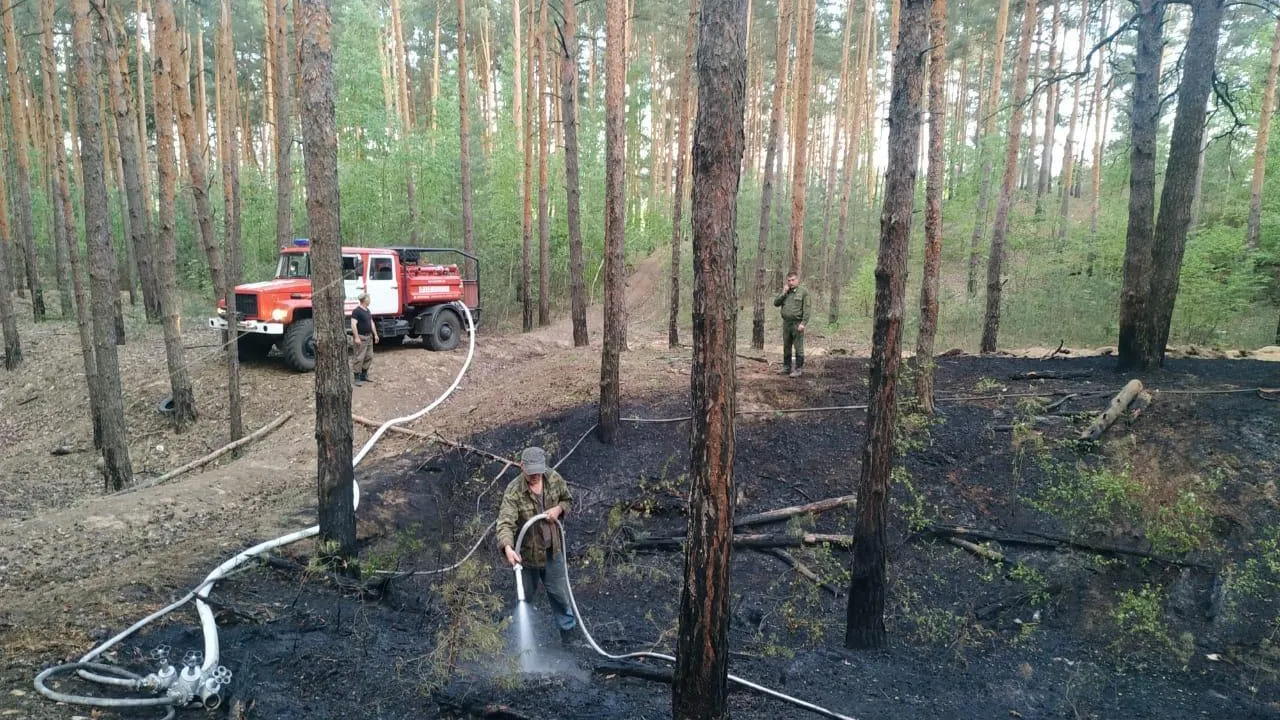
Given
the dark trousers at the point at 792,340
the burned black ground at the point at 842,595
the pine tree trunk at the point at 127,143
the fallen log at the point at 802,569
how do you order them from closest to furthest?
the burned black ground at the point at 842,595
the fallen log at the point at 802,569
the pine tree trunk at the point at 127,143
the dark trousers at the point at 792,340

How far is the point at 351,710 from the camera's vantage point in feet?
13.1

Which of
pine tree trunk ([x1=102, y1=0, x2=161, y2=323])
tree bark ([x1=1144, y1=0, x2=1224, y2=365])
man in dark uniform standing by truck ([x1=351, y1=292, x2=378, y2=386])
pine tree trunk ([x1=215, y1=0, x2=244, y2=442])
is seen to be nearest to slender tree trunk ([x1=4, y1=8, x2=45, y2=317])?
pine tree trunk ([x1=102, y1=0, x2=161, y2=323])

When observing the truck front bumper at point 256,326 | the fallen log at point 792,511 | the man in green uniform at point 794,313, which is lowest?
the fallen log at point 792,511

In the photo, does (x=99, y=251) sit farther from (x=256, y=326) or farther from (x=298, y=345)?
(x=298, y=345)

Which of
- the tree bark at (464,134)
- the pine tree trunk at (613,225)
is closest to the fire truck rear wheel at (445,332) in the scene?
the tree bark at (464,134)

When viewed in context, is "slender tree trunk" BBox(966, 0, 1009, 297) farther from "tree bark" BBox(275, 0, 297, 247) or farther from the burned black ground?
"tree bark" BBox(275, 0, 297, 247)

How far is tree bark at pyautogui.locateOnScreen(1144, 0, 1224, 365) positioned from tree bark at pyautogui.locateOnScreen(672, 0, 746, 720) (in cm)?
916

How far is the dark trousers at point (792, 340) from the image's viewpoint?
441 inches

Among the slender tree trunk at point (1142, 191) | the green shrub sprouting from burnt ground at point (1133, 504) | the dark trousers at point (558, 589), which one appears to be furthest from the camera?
the slender tree trunk at point (1142, 191)

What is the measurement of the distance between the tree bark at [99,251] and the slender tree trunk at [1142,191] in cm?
1424

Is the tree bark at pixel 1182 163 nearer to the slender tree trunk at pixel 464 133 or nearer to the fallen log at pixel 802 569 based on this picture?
the fallen log at pixel 802 569

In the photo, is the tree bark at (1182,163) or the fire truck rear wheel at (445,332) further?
the fire truck rear wheel at (445,332)

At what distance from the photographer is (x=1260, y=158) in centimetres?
1658

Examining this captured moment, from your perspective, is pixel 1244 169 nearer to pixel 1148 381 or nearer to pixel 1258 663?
pixel 1148 381
